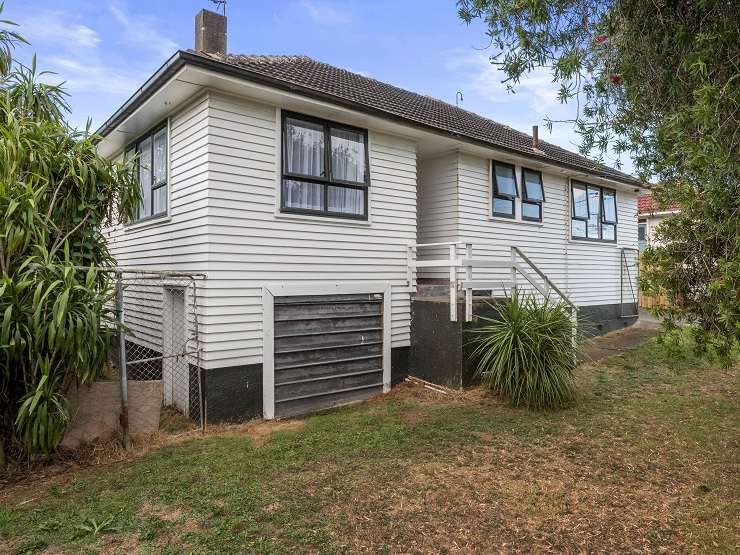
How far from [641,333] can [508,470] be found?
10.1 meters

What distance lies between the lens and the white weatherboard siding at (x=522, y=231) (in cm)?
923

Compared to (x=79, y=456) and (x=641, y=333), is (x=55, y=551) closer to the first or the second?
(x=79, y=456)

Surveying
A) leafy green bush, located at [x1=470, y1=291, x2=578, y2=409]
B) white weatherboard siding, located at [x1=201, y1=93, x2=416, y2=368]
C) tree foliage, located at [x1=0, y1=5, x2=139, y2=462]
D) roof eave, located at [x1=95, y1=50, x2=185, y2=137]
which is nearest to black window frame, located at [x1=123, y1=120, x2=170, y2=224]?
roof eave, located at [x1=95, y1=50, x2=185, y2=137]

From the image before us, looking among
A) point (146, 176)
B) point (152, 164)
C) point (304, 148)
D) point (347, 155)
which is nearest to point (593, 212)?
point (347, 155)

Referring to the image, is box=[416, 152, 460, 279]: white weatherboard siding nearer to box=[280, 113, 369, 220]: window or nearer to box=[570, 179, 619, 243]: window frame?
box=[280, 113, 369, 220]: window

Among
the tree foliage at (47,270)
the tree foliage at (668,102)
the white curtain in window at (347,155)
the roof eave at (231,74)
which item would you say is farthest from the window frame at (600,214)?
the tree foliage at (47,270)

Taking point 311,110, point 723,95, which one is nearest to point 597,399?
point 723,95

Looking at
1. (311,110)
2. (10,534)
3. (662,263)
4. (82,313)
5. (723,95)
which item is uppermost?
(311,110)

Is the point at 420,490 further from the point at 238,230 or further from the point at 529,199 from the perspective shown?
the point at 529,199

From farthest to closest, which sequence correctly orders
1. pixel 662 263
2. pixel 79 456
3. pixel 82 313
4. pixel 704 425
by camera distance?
pixel 704 425
pixel 79 456
pixel 82 313
pixel 662 263

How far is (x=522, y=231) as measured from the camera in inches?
405

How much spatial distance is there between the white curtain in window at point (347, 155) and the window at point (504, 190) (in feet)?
11.4

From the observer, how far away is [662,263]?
160 inches

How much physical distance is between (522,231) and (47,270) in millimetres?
8846
